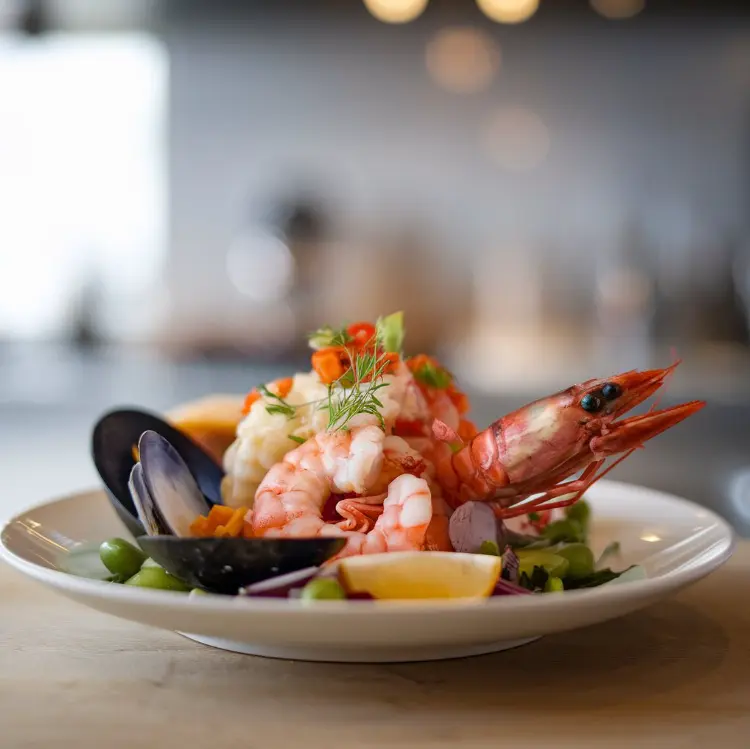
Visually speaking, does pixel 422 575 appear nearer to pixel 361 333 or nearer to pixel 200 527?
pixel 200 527

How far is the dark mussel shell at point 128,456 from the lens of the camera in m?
1.16

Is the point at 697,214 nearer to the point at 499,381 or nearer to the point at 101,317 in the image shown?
the point at 499,381

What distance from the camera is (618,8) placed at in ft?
11.6

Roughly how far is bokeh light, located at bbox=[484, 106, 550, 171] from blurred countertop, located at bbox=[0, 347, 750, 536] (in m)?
1.12

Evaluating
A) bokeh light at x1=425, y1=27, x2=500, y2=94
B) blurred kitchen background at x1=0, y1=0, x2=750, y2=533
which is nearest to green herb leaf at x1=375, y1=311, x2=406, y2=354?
blurred kitchen background at x1=0, y1=0, x2=750, y2=533

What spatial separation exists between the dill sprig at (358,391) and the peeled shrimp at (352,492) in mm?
24

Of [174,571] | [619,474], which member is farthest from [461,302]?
[174,571]

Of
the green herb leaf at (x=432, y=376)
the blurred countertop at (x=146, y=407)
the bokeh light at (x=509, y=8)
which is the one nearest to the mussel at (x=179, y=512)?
the green herb leaf at (x=432, y=376)

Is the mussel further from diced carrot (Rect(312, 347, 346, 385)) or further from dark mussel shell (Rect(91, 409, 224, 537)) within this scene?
diced carrot (Rect(312, 347, 346, 385))

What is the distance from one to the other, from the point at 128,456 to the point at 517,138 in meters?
2.97

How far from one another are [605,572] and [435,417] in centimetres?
29

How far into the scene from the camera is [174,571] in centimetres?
87

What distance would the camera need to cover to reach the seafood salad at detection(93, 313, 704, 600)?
3.16 feet

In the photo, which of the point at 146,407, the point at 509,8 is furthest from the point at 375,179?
the point at 146,407
